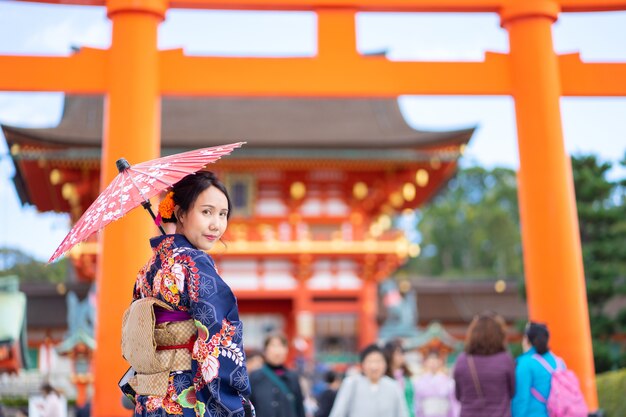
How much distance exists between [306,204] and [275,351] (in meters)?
11.8

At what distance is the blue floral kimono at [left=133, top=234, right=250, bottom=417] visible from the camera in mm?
2514

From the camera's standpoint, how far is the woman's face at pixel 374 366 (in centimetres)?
477

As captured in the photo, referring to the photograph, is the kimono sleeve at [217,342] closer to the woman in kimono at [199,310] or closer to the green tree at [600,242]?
the woman in kimono at [199,310]

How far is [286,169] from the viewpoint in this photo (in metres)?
16.3

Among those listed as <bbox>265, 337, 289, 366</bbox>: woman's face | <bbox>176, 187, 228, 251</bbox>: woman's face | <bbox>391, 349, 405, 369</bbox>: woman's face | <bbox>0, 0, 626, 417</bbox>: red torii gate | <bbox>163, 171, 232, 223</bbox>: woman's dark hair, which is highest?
<bbox>0, 0, 626, 417</bbox>: red torii gate

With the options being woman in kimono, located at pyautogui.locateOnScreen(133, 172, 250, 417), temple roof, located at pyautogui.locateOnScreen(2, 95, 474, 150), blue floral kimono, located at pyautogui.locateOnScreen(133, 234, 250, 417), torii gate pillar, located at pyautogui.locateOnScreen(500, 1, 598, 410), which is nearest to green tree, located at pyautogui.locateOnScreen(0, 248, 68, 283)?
temple roof, located at pyautogui.locateOnScreen(2, 95, 474, 150)

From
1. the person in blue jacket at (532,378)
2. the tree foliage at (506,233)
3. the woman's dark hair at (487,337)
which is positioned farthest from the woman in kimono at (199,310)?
the tree foliage at (506,233)

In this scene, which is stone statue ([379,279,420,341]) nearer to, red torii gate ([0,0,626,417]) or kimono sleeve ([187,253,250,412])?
red torii gate ([0,0,626,417])

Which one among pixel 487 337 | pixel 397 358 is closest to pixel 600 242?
pixel 397 358

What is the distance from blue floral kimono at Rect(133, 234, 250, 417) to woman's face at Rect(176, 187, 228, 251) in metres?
0.10

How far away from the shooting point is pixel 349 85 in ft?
22.6

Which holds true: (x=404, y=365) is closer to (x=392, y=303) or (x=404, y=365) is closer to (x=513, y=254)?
(x=392, y=303)

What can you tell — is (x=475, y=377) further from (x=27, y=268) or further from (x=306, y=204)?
(x=27, y=268)

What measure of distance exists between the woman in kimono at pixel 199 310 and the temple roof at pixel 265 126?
41.5 ft
